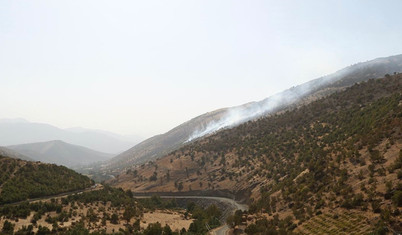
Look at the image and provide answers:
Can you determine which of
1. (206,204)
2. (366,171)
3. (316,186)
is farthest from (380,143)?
(206,204)

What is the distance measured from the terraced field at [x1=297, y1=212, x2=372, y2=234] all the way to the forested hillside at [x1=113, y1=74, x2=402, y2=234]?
418mm

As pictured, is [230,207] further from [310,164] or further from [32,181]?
[32,181]

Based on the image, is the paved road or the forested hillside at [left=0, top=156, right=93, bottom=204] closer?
the paved road

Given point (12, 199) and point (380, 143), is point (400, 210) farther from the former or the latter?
point (12, 199)

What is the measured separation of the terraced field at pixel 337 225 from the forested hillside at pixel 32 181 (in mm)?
44851

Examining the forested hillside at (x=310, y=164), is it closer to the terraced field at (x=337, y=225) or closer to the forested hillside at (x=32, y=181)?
the terraced field at (x=337, y=225)

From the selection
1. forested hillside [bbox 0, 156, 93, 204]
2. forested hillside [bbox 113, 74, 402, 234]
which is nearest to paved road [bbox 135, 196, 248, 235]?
forested hillside [bbox 113, 74, 402, 234]

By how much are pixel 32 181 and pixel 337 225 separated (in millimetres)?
53437

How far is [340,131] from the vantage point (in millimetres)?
64438

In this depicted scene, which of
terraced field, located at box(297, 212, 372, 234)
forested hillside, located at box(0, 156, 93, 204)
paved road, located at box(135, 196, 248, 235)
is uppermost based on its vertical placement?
forested hillside, located at box(0, 156, 93, 204)

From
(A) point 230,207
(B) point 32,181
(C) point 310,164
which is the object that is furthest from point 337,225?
(B) point 32,181

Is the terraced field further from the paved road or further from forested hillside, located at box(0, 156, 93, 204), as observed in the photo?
forested hillside, located at box(0, 156, 93, 204)

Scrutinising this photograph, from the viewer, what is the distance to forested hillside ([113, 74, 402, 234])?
123ft

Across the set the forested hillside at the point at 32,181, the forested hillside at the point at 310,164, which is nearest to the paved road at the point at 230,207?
the forested hillside at the point at 310,164
